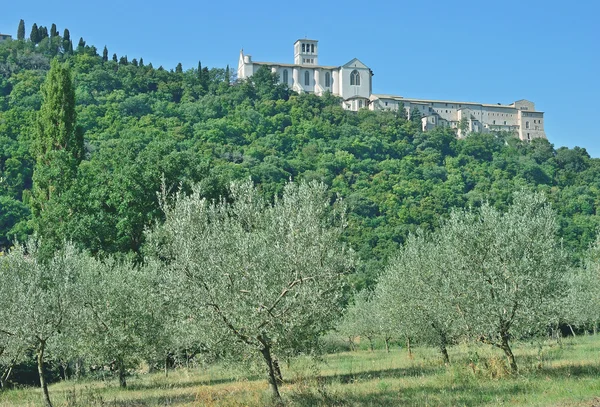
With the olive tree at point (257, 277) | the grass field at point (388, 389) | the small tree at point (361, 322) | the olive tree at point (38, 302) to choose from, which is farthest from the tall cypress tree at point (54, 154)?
the olive tree at point (257, 277)

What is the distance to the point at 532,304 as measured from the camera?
2194 centimetres

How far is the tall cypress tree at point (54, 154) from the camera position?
4066 cm

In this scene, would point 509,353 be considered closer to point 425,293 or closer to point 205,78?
point 425,293

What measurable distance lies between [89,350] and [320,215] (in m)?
10.4

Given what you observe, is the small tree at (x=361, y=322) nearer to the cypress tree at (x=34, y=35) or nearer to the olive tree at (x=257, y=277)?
the olive tree at (x=257, y=277)

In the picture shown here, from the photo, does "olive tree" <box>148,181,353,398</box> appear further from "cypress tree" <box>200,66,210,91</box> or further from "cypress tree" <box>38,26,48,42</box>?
"cypress tree" <box>38,26,48,42</box>

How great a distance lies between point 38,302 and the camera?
59.7ft

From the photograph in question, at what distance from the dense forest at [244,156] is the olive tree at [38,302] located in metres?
19.7

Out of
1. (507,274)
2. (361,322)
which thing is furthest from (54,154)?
(507,274)

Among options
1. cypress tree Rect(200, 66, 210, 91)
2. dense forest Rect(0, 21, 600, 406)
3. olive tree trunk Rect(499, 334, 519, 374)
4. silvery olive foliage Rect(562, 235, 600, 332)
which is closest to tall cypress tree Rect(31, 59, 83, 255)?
dense forest Rect(0, 21, 600, 406)

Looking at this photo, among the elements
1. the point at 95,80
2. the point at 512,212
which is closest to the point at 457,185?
the point at 95,80

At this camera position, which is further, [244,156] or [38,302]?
[244,156]

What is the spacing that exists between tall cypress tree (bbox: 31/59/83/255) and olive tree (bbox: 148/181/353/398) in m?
23.8

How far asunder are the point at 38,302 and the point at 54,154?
1110 inches
